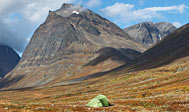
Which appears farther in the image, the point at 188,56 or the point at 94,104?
the point at 188,56

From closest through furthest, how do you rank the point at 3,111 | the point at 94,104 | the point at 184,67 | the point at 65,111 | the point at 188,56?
the point at 3,111 < the point at 65,111 < the point at 94,104 < the point at 184,67 < the point at 188,56

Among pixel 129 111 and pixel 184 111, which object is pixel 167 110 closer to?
pixel 184 111

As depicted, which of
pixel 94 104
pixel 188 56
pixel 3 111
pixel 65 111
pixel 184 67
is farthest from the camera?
pixel 188 56

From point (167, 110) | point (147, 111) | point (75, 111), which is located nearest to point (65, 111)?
point (75, 111)

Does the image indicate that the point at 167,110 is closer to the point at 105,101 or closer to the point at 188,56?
the point at 105,101

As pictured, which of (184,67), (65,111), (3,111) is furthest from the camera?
(184,67)

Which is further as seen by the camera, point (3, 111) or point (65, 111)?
point (65, 111)

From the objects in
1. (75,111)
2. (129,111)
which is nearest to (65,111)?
(75,111)

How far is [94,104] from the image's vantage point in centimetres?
3953

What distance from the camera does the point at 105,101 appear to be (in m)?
40.3

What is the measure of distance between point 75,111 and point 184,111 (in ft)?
41.0

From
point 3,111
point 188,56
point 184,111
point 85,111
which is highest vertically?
point 188,56

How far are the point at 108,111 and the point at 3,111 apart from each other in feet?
39.4

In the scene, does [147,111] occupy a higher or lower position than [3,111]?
lower
